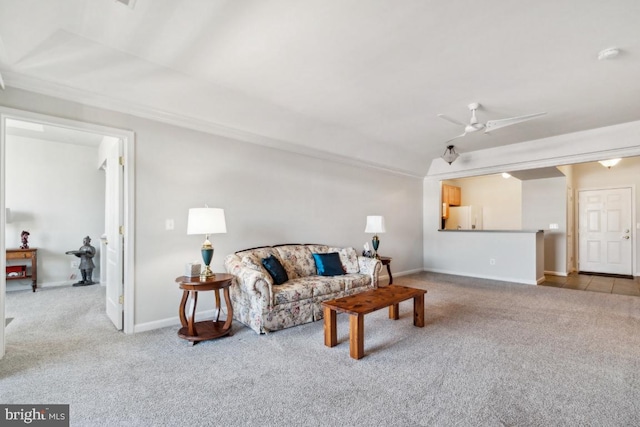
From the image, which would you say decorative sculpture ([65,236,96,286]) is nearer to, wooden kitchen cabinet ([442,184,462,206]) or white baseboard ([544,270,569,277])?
wooden kitchen cabinet ([442,184,462,206])

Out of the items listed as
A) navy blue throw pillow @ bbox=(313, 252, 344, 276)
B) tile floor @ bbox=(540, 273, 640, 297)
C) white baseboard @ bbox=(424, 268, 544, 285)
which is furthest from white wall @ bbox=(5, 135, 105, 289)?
tile floor @ bbox=(540, 273, 640, 297)

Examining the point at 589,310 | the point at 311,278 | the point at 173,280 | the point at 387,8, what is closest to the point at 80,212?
the point at 173,280

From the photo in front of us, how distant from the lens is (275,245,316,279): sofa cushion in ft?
13.4

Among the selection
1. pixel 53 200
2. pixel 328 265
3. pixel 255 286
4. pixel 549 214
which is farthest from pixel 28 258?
pixel 549 214

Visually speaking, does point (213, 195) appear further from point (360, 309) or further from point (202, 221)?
point (360, 309)

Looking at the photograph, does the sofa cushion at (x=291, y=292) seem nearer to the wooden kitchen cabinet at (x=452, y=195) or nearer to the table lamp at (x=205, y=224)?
the table lamp at (x=205, y=224)

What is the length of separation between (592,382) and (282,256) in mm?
3185

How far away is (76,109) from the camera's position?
2861mm

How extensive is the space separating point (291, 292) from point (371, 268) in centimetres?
146

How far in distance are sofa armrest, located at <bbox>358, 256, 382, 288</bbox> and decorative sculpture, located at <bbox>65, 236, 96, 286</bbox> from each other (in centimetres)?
471

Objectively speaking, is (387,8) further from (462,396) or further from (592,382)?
(592,382)

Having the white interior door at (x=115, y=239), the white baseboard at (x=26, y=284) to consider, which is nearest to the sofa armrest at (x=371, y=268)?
the white interior door at (x=115, y=239)

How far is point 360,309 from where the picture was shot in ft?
8.80

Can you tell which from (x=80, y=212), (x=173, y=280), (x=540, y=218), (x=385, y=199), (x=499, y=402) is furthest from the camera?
(x=540, y=218)
